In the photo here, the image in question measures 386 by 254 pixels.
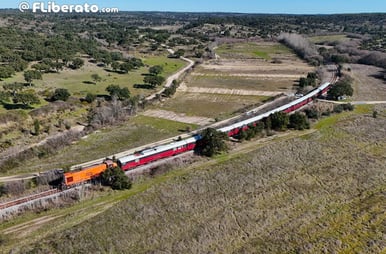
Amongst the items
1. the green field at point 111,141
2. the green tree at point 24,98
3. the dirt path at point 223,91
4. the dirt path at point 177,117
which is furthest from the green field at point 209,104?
the green tree at point 24,98

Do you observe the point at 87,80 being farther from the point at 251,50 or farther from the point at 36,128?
the point at 251,50

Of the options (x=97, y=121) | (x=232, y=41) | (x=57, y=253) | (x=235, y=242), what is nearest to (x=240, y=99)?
(x=97, y=121)

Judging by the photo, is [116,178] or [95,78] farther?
[95,78]

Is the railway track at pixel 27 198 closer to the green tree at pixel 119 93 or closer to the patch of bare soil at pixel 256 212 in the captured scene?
the patch of bare soil at pixel 256 212

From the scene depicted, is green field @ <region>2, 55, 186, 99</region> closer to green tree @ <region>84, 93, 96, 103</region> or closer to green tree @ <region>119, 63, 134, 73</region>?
green tree @ <region>119, 63, 134, 73</region>

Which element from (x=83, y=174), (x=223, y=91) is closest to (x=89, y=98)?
(x=223, y=91)
